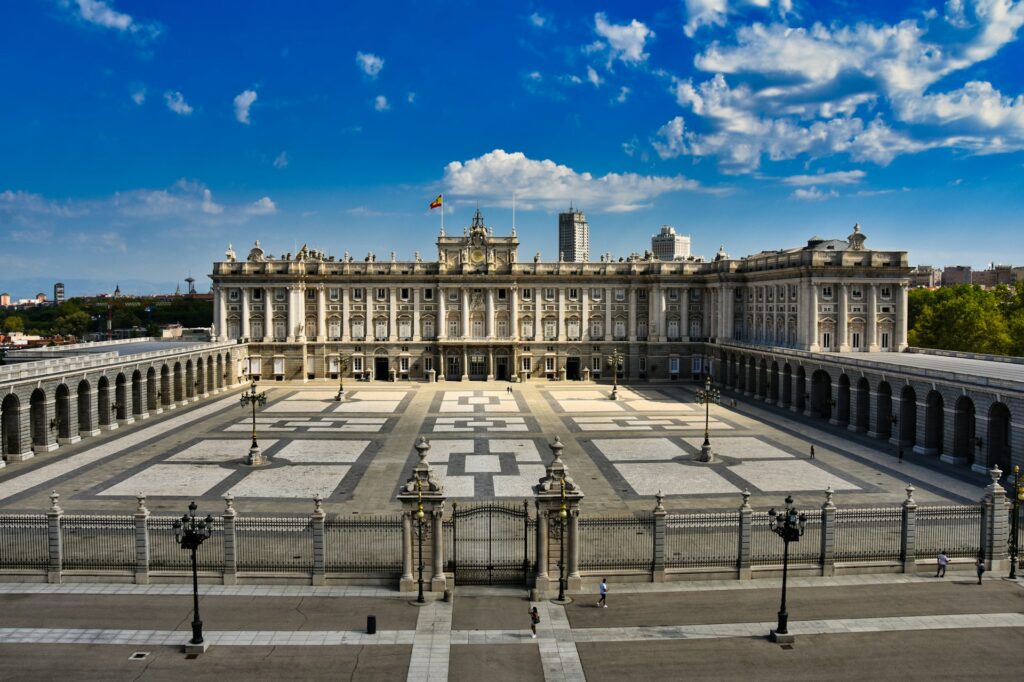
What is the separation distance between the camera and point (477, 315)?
97.9 metres

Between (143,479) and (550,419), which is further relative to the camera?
(550,419)

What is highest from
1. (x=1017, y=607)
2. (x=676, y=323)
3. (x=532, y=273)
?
(x=532, y=273)

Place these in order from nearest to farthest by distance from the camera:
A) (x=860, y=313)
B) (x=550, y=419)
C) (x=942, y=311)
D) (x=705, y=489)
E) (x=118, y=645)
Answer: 1. (x=118, y=645)
2. (x=705, y=489)
3. (x=550, y=419)
4. (x=860, y=313)
5. (x=942, y=311)

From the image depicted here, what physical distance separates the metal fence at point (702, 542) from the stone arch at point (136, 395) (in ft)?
159

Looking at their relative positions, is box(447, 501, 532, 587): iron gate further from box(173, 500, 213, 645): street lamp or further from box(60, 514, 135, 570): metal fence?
box(60, 514, 135, 570): metal fence

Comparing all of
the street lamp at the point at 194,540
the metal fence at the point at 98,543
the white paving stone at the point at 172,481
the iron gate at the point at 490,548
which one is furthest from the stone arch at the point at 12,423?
the iron gate at the point at 490,548

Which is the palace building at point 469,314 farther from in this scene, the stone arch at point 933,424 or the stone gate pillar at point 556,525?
the stone gate pillar at point 556,525

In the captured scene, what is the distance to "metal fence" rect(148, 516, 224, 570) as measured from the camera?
28578 millimetres

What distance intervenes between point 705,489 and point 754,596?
50.9 feet

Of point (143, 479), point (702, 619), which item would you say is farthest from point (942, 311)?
point (143, 479)

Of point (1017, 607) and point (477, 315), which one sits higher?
point (477, 315)

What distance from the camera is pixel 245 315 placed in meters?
95.0

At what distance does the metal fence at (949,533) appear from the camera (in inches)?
1174

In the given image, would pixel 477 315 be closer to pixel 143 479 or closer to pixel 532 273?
pixel 532 273
